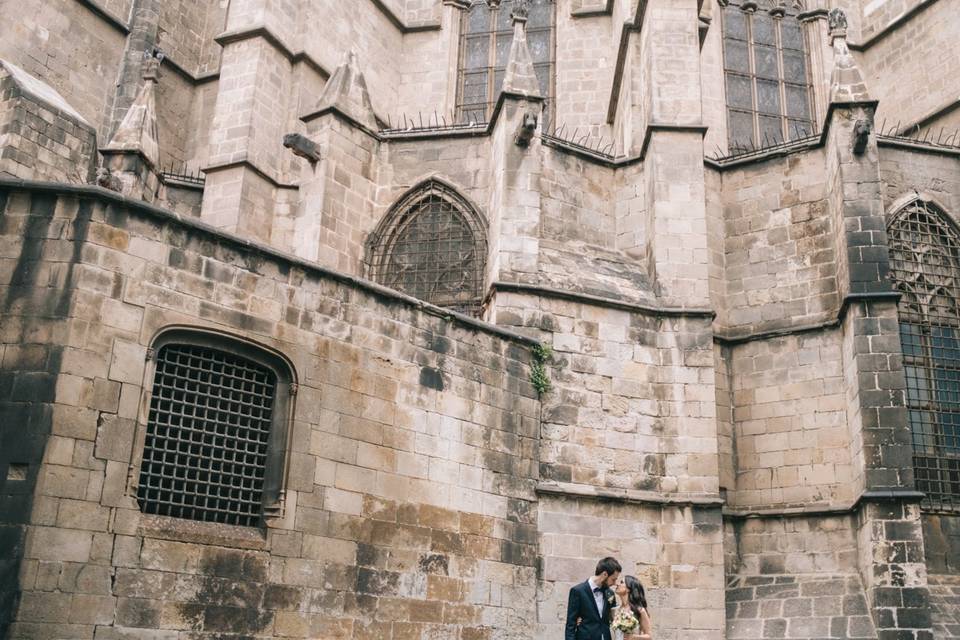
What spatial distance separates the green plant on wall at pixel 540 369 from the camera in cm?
1326

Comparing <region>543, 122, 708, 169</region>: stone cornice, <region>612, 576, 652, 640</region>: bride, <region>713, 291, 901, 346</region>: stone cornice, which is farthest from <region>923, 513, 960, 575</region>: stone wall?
<region>612, 576, 652, 640</region>: bride

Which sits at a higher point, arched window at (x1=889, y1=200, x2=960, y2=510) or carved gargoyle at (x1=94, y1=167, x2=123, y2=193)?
carved gargoyle at (x1=94, y1=167, x2=123, y2=193)

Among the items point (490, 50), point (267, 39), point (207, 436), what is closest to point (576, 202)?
point (267, 39)

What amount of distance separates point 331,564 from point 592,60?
13.9 meters

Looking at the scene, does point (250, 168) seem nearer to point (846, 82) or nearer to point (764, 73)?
point (846, 82)

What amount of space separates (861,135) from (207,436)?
32.4 feet

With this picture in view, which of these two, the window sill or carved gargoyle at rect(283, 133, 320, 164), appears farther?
carved gargoyle at rect(283, 133, 320, 164)

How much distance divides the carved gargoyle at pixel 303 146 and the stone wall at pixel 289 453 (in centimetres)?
436

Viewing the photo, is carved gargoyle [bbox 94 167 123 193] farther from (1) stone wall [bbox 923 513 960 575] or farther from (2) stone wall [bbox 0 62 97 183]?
(1) stone wall [bbox 923 513 960 575]

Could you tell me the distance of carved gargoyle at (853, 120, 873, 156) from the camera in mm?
14633


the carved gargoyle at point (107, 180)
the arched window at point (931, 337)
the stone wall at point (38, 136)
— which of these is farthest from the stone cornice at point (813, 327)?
the stone wall at point (38, 136)

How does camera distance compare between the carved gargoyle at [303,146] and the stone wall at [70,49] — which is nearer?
the carved gargoyle at [303,146]

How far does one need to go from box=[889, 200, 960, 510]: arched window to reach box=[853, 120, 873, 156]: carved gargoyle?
1.54 m

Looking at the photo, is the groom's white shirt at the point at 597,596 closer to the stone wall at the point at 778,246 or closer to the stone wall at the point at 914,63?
the stone wall at the point at 778,246
